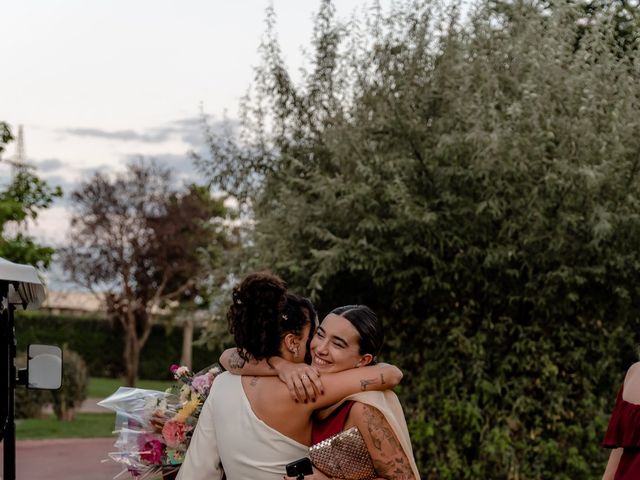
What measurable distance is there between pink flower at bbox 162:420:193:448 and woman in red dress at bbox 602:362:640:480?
5.55ft

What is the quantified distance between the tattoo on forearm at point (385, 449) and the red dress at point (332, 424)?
8 centimetres

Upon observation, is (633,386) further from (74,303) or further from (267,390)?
(74,303)

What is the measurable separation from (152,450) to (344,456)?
41.2 inches

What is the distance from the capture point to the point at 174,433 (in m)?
3.61

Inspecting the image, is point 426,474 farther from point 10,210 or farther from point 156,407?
point 10,210

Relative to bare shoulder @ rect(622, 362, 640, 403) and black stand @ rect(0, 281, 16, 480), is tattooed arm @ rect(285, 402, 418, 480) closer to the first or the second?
bare shoulder @ rect(622, 362, 640, 403)

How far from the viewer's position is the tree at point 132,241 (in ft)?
106

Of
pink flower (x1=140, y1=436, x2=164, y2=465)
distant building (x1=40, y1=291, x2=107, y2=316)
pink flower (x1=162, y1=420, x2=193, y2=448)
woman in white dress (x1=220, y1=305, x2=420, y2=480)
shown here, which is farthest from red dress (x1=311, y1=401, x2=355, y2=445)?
distant building (x1=40, y1=291, x2=107, y2=316)

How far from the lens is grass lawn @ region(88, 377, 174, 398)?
25.8m

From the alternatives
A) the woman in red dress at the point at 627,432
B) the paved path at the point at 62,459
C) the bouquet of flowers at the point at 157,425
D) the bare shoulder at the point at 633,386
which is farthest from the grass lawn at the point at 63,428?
the bare shoulder at the point at 633,386

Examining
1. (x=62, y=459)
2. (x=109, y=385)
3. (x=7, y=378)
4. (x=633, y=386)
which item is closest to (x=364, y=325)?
(x=633, y=386)

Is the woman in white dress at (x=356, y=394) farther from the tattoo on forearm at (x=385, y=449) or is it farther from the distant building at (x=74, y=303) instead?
the distant building at (x=74, y=303)

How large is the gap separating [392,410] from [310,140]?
826cm

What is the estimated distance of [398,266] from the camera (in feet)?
29.1
